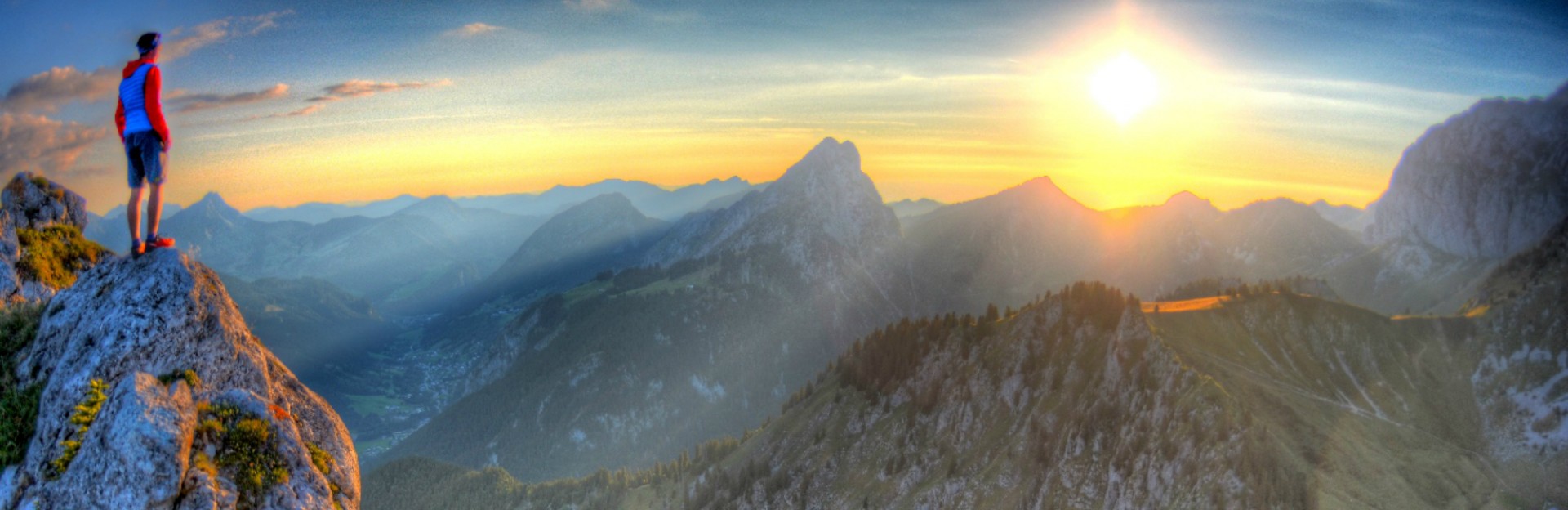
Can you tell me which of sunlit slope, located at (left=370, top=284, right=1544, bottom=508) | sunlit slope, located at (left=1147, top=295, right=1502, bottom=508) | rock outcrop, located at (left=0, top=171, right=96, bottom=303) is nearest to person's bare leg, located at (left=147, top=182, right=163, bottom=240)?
rock outcrop, located at (left=0, top=171, right=96, bottom=303)

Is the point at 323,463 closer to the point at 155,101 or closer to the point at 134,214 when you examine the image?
the point at 134,214

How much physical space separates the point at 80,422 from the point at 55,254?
17.8m

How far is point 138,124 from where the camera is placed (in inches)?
787

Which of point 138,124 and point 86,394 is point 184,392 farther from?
point 138,124

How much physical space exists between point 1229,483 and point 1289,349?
5127 centimetres

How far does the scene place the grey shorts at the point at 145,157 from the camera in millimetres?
20219

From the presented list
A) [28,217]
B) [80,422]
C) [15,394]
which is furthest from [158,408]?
[28,217]

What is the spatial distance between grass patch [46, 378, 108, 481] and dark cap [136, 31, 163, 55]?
30.2ft

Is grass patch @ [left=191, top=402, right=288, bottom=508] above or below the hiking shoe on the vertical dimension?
below

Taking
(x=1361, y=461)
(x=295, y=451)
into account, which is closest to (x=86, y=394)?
(x=295, y=451)

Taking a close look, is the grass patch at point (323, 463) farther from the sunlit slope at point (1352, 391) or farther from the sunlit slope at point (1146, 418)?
the sunlit slope at point (1352, 391)

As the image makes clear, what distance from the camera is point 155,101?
2009 cm

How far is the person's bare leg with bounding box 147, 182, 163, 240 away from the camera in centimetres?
2002

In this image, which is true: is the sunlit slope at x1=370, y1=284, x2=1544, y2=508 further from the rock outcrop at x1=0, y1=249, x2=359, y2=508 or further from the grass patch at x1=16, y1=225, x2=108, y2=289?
the grass patch at x1=16, y1=225, x2=108, y2=289
